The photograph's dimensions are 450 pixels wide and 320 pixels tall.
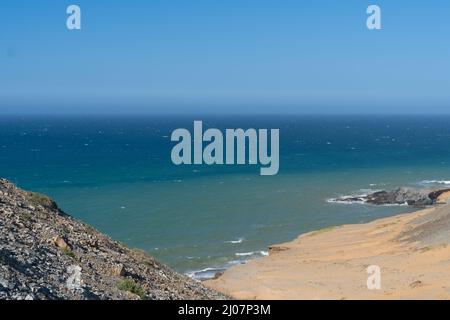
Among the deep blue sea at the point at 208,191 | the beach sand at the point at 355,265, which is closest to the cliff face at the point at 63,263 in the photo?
the beach sand at the point at 355,265

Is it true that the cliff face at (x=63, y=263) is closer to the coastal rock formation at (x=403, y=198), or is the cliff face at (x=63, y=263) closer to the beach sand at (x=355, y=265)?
the beach sand at (x=355, y=265)

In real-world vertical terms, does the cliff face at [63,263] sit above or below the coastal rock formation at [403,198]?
above

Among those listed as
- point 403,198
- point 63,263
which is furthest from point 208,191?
point 63,263

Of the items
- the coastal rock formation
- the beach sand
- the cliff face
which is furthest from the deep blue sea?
the cliff face

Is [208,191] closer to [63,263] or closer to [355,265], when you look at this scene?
[355,265]

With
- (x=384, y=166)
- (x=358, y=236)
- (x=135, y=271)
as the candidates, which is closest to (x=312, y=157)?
(x=384, y=166)

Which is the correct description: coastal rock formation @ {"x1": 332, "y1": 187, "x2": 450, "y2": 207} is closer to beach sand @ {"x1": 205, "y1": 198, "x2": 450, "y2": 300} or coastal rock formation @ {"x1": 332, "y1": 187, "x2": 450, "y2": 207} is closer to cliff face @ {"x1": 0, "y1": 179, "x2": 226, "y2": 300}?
beach sand @ {"x1": 205, "y1": 198, "x2": 450, "y2": 300}
